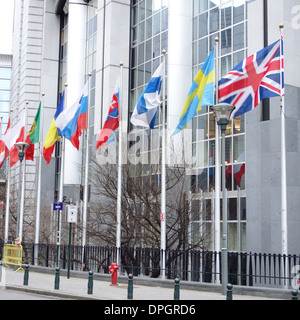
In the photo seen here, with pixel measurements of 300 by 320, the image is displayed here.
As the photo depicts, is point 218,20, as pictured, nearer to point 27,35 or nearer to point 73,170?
point 73,170

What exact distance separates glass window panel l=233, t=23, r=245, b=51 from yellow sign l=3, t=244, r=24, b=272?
16878 mm

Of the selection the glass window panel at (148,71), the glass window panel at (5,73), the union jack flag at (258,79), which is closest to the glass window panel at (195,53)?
the glass window panel at (148,71)

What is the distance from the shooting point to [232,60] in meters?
32.3

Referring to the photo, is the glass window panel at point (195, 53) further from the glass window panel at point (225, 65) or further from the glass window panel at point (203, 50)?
the glass window panel at point (225, 65)

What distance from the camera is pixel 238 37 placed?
32031 millimetres

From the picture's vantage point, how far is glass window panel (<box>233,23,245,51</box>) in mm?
31734

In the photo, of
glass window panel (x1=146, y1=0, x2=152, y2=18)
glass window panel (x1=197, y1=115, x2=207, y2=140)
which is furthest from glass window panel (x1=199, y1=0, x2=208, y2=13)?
glass window panel (x1=197, y1=115, x2=207, y2=140)

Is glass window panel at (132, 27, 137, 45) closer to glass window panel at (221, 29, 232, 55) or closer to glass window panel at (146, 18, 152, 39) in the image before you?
glass window panel at (146, 18, 152, 39)

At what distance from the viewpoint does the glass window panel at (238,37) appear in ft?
104

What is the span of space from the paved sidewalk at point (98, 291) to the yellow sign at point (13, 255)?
3.43 m

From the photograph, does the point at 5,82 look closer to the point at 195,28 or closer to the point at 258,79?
the point at 195,28

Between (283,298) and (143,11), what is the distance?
3030 centimetres

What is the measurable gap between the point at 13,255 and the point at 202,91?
48.9ft
